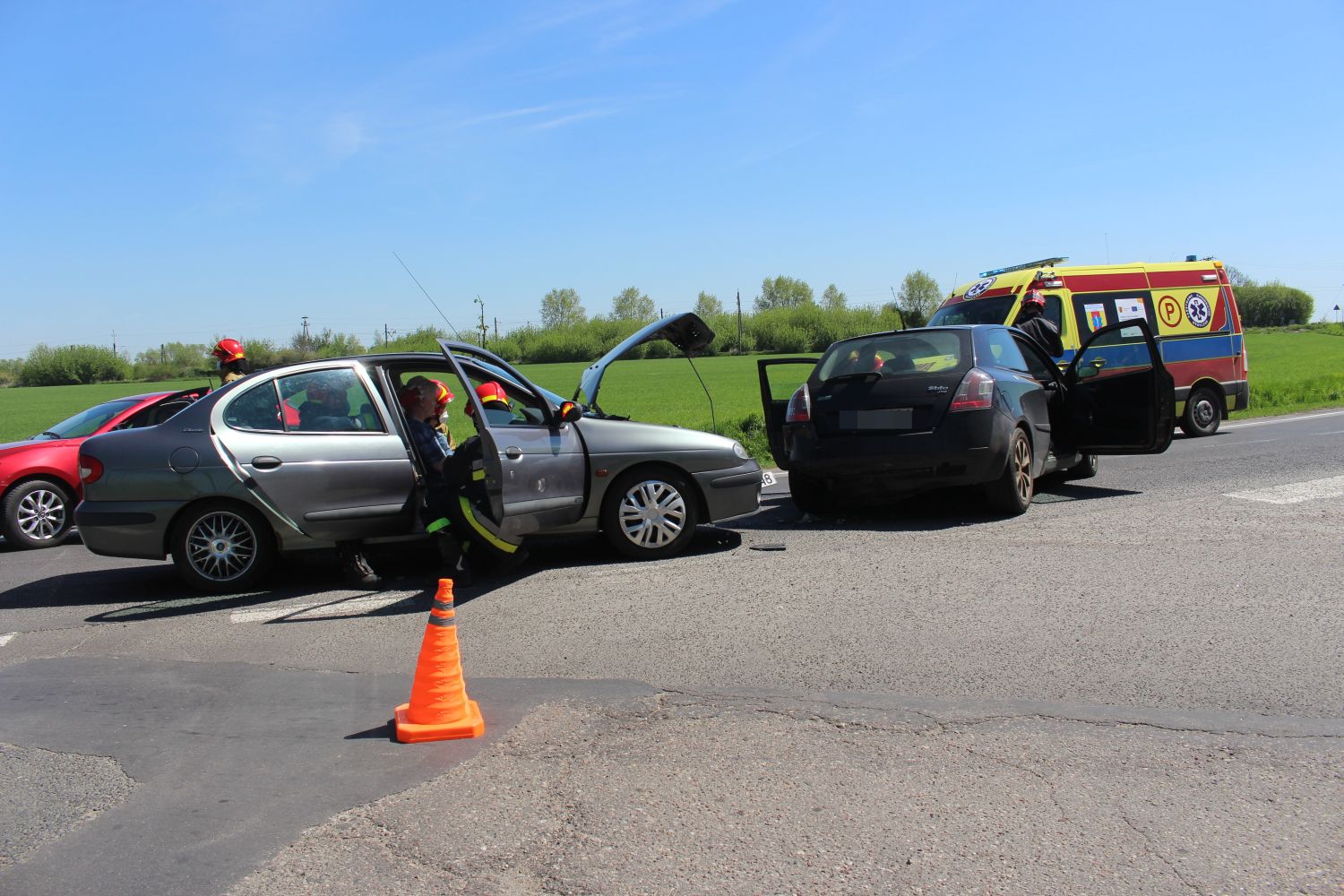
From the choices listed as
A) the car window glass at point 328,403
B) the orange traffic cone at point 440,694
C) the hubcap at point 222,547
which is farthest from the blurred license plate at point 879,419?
the orange traffic cone at point 440,694

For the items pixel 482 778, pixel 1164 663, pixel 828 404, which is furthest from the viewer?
pixel 828 404

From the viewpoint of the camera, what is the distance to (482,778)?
3857 millimetres

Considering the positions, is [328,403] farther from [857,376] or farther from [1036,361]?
[1036,361]

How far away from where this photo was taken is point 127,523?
7.00 meters

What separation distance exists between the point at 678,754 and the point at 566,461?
369cm

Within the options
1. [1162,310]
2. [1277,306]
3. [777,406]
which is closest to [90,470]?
[777,406]

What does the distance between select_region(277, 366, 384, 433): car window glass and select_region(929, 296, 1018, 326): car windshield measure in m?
8.98

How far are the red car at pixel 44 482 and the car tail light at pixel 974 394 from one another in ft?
22.6

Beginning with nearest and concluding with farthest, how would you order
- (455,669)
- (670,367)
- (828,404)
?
1. (455,669)
2. (828,404)
3. (670,367)

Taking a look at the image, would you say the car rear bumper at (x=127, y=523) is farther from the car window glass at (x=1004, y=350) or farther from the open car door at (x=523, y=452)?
the car window glass at (x=1004, y=350)

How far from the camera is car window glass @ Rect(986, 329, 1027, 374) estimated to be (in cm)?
911

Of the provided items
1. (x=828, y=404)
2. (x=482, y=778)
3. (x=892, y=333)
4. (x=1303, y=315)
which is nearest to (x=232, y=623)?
(x=482, y=778)

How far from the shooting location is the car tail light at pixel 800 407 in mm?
9041

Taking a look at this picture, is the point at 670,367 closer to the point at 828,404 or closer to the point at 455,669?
the point at 828,404
